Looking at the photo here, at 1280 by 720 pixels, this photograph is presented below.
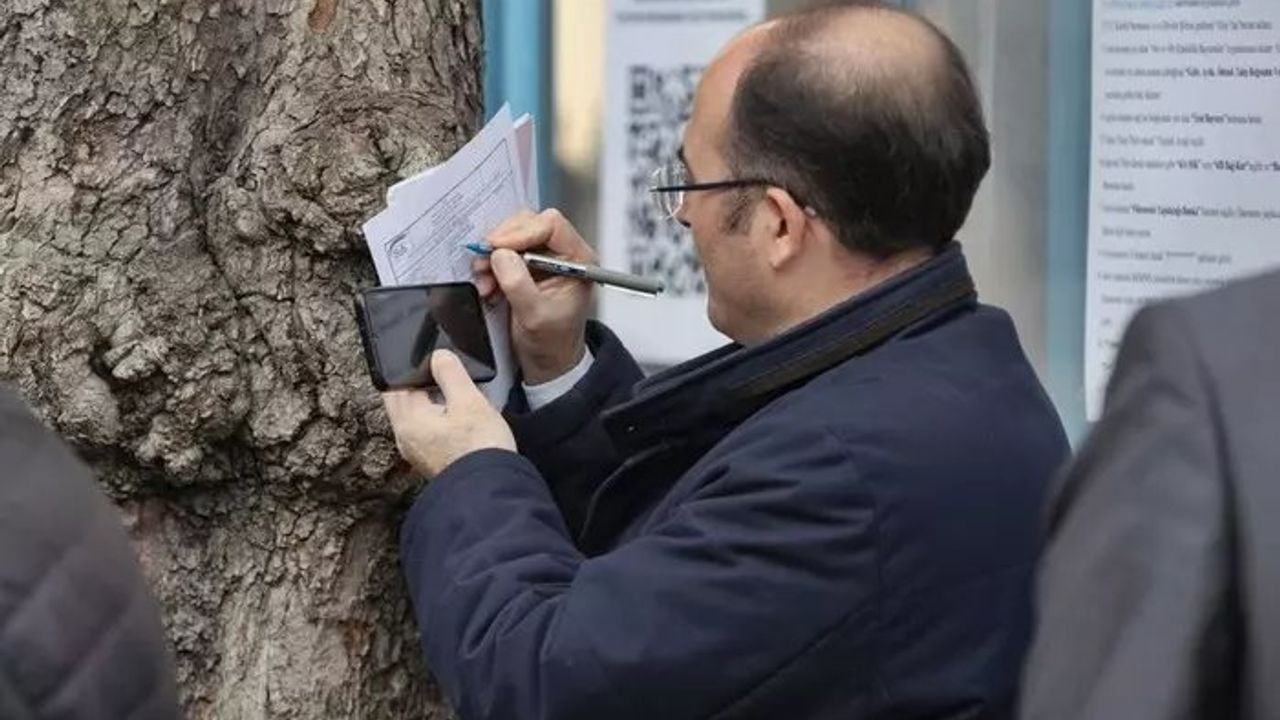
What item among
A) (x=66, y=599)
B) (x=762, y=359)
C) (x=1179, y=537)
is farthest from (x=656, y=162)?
(x=1179, y=537)

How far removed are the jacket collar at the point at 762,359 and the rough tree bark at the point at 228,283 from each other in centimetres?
42

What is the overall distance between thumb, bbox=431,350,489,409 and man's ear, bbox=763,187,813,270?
40 cm

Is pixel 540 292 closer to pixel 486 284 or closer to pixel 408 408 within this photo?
pixel 486 284

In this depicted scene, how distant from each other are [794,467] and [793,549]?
86mm

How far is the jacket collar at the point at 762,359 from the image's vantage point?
237 cm

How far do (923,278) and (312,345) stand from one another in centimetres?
78

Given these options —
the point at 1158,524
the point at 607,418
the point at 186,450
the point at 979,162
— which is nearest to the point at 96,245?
the point at 186,450

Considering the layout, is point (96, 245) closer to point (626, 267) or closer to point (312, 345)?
point (312, 345)

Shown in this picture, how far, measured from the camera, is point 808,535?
2199mm

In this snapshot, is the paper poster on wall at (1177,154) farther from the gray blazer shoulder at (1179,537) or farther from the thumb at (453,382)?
the gray blazer shoulder at (1179,537)

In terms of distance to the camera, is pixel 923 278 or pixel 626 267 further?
pixel 626 267

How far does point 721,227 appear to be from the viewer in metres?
2.49

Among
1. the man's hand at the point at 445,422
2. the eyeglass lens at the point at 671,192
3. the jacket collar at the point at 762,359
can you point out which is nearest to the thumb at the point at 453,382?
the man's hand at the point at 445,422

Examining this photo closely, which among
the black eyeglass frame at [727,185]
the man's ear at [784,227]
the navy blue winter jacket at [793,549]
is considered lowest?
the navy blue winter jacket at [793,549]
